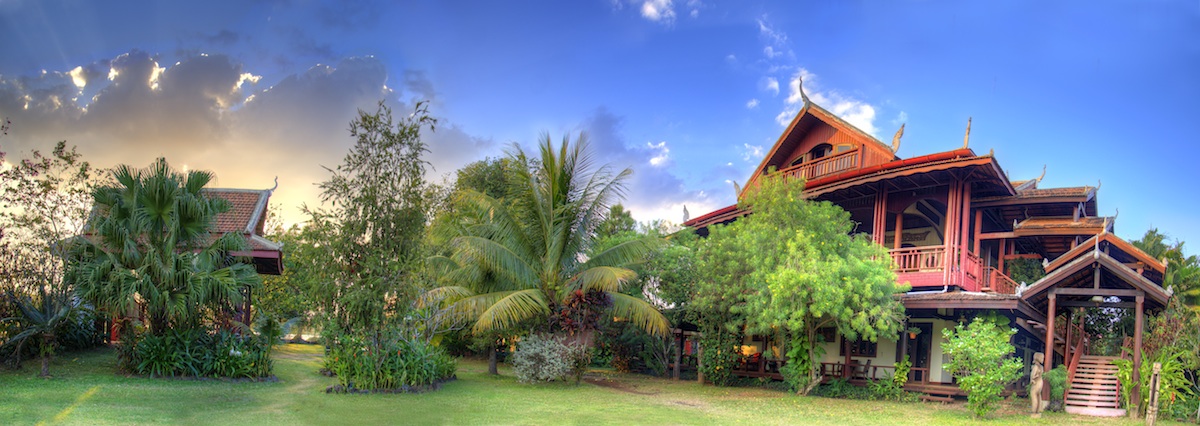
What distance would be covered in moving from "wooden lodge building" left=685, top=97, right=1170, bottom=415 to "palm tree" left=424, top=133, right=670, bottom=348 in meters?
4.87

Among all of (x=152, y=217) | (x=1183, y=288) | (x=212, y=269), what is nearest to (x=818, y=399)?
(x=1183, y=288)

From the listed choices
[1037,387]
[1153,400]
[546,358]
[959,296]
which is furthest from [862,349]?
[546,358]

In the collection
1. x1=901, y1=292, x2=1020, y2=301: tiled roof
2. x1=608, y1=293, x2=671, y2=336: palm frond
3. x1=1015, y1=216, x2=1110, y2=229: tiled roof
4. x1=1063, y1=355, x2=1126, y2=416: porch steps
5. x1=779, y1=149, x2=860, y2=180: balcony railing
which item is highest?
x1=779, y1=149, x2=860, y2=180: balcony railing

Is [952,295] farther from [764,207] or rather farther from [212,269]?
[212,269]

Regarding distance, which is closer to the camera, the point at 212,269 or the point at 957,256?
the point at 212,269

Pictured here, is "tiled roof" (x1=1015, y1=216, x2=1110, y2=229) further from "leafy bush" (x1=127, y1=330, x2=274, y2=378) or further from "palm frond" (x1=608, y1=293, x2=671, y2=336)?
"leafy bush" (x1=127, y1=330, x2=274, y2=378)

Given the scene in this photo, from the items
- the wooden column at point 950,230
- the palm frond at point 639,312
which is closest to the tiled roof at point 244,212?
the palm frond at point 639,312

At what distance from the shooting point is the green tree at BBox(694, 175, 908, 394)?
1628 centimetres

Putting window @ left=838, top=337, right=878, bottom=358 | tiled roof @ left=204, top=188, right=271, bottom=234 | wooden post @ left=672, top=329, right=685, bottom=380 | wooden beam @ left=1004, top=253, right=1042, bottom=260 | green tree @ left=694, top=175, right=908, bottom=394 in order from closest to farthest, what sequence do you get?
green tree @ left=694, top=175, right=908, bottom=394
window @ left=838, top=337, right=878, bottom=358
tiled roof @ left=204, top=188, right=271, bottom=234
wooden beam @ left=1004, top=253, right=1042, bottom=260
wooden post @ left=672, top=329, right=685, bottom=380

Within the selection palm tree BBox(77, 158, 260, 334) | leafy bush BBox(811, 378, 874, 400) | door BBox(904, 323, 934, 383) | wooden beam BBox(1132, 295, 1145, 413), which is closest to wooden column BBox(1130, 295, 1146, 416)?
wooden beam BBox(1132, 295, 1145, 413)

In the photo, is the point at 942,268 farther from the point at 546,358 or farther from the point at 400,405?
the point at 400,405

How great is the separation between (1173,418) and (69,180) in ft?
70.1

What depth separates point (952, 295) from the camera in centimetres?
1730

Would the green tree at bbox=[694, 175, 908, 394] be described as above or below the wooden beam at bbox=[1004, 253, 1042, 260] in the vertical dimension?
below
